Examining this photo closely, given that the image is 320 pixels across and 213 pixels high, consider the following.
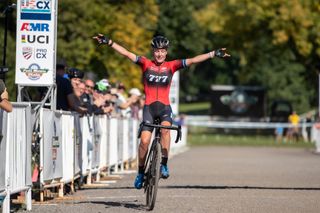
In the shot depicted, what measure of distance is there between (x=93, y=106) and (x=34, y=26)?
452 centimetres

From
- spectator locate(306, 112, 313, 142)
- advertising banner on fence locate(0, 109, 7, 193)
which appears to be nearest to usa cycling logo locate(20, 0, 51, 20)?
advertising banner on fence locate(0, 109, 7, 193)

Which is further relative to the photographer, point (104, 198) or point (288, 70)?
point (288, 70)

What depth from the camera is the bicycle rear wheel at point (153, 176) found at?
13539 mm

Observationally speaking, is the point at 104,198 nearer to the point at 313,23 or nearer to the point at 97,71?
the point at 97,71

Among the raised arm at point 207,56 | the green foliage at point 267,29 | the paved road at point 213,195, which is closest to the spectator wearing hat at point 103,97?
the paved road at point 213,195

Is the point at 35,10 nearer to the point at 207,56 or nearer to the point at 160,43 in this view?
the point at 160,43

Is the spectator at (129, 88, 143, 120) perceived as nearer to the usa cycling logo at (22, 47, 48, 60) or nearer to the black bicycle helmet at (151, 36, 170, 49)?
the usa cycling logo at (22, 47, 48, 60)

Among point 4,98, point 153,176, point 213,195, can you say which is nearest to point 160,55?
point 153,176

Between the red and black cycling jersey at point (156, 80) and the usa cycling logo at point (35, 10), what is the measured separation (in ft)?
7.71

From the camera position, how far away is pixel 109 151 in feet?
74.9

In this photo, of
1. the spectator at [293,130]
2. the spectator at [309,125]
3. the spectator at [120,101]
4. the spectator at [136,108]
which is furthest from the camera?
the spectator at [309,125]

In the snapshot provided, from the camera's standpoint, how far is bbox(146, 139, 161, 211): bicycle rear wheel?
13.5m

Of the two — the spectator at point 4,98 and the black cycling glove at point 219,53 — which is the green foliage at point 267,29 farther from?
the spectator at point 4,98

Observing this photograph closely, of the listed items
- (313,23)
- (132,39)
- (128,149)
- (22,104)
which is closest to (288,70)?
(313,23)
